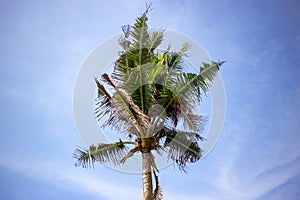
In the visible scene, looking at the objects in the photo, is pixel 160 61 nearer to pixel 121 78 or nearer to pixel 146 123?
pixel 121 78

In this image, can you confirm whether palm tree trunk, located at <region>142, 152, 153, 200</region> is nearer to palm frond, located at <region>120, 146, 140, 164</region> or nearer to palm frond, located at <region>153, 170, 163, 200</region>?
palm frond, located at <region>120, 146, 140, 164</region>

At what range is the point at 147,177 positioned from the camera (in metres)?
10.4

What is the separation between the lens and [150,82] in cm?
1125

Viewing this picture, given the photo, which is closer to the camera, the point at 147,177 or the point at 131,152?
the point at 147,177

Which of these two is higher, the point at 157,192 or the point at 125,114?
the point at 125,114

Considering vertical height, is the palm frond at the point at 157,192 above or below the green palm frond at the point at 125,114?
below

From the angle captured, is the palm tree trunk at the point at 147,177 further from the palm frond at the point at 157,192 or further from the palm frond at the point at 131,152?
the palm frond at the point at 157,192

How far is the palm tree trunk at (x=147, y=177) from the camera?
10.1m

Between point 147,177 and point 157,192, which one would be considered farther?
Answer: point 157,192

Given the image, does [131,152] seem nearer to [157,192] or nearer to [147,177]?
[147,177]

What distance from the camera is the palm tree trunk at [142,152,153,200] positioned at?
10141 mm

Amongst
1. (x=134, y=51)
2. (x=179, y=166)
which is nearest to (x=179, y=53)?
(x=134, y=51)

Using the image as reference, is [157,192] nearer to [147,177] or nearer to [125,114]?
[147,177]

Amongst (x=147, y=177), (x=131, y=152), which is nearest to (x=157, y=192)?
(x=147, y=177)
